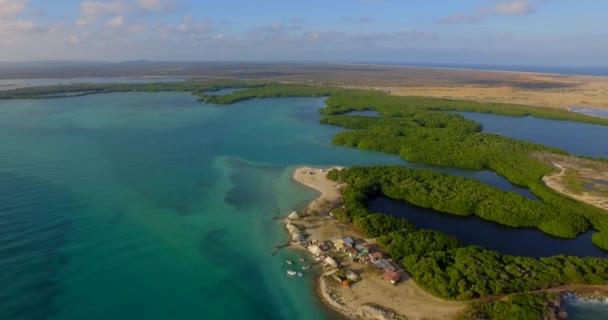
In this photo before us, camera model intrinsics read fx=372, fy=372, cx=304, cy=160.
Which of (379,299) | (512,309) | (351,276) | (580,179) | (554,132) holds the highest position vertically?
(554,132)

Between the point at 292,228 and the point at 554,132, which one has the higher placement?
the point at 554,132

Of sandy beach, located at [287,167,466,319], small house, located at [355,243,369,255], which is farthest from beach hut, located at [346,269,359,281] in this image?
small house, located at [355,243,369,255]

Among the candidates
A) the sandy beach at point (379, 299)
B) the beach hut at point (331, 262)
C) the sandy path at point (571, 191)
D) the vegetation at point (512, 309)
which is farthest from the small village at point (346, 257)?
the sandy path at point (571, 191)

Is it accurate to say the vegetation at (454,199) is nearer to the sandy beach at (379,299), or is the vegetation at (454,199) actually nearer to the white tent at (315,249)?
the white tent at (315,249)

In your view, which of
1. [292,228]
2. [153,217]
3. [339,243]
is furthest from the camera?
[153,217]

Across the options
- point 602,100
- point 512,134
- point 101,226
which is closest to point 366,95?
point 512,134

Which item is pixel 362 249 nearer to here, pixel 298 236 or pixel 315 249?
pixel 315 249

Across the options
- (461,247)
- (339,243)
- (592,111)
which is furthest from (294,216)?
(592,111)
